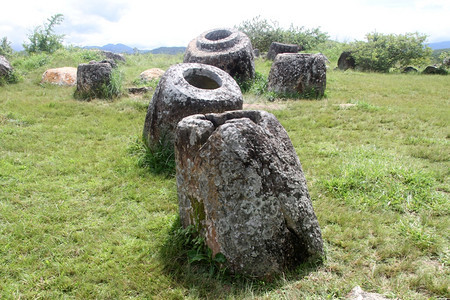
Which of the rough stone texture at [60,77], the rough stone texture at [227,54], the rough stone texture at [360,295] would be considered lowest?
the rough stone texture at [360,295]

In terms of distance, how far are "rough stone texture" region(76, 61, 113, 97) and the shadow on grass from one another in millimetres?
7109

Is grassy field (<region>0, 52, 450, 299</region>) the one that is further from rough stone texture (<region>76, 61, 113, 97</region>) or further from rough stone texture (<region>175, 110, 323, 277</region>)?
rough stone texture (<region>76, 61, 113, 97</region>)

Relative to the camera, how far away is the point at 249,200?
2650mm

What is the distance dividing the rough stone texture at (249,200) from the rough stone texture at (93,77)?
22.7 ft

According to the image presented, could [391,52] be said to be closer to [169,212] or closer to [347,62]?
[347,62]

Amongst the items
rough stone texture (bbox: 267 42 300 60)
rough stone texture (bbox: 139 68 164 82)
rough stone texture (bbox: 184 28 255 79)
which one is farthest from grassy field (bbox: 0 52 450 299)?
rough stone texture (bbox: 267 42 300 60)

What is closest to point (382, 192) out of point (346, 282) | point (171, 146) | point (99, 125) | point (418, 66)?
point (346, 282)

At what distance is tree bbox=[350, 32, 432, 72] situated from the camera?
17688 mm


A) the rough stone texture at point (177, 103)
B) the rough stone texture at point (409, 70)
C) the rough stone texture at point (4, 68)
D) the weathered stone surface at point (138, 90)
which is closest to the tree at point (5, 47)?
the rough stone texture at point (4, 68)

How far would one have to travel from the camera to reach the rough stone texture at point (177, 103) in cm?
491

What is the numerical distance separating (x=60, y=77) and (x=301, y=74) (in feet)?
25.9

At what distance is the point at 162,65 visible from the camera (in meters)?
14.5

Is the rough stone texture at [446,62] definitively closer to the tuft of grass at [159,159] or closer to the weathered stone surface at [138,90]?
the weathered stone surface at [138,90]

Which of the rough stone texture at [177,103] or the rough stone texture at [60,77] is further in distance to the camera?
the rough stone texture at [60,77]
